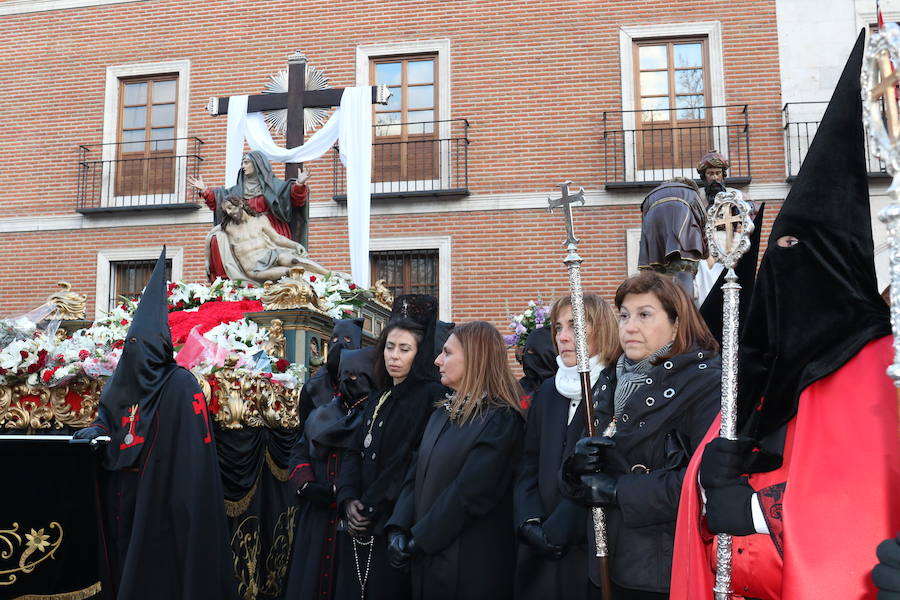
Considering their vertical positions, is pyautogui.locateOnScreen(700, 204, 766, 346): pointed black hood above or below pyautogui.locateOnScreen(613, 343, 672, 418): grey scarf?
above

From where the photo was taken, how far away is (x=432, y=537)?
3717 millimetres

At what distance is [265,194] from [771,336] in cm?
654

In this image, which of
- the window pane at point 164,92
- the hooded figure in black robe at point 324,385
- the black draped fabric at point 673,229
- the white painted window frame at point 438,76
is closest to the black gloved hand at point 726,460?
the hooded figure in black robe at point 324,385

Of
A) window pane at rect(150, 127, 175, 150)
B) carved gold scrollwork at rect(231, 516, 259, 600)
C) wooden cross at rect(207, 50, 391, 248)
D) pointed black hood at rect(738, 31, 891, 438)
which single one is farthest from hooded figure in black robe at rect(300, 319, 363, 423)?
window pane at rect(150, 127, 175, 150)

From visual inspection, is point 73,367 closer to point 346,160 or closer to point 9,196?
point 346,160

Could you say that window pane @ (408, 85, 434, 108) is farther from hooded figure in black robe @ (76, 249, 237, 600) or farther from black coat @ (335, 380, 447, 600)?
black coat @ (335, 380, 447, 600)

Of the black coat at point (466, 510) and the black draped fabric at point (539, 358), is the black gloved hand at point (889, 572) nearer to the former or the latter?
the black coat at point (466, 510)

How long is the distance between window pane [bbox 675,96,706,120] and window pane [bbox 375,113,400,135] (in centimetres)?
458

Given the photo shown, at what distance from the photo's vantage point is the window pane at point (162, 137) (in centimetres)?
1559

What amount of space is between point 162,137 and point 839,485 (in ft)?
49.7

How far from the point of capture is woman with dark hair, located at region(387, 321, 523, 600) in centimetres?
377

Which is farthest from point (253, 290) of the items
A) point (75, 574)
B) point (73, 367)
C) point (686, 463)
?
point (686, 463)

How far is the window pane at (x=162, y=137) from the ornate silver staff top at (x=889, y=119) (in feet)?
49.6

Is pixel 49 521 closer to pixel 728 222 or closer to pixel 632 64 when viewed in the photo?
pixel 728 222
